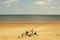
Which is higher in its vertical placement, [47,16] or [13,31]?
[47,16]

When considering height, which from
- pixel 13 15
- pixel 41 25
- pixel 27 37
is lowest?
pixel 27 37

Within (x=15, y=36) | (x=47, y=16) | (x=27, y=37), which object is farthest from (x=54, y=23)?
(x=15, y=36)

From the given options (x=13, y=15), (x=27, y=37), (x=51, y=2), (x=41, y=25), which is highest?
(x=51, y=2)

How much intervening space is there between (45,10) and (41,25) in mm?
160

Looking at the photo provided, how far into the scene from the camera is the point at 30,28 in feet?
4.16

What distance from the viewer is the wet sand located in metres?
1.24

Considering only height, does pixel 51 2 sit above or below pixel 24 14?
above

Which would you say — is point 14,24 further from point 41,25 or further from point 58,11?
point 58,11

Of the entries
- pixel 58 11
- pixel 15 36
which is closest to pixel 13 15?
pixel 15 36

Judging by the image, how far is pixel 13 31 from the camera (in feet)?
4.12

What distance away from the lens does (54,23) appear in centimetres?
129

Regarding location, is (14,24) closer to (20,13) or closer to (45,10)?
(20,13)

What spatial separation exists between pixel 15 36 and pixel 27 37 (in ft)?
0.40

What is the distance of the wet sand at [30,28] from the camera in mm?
1241
